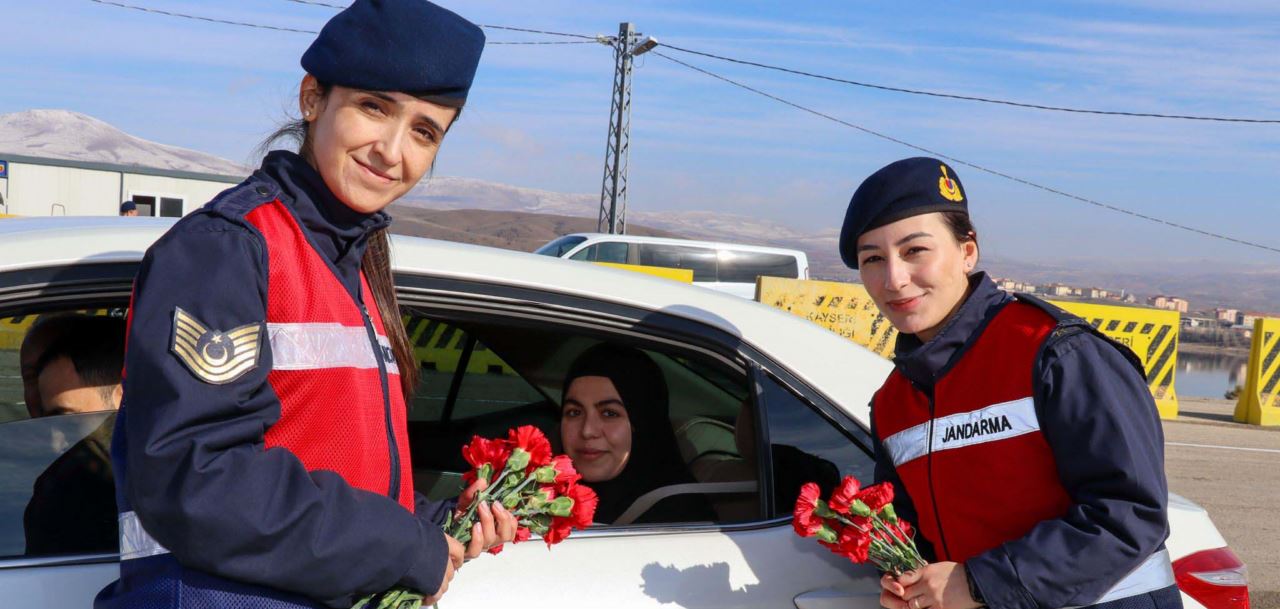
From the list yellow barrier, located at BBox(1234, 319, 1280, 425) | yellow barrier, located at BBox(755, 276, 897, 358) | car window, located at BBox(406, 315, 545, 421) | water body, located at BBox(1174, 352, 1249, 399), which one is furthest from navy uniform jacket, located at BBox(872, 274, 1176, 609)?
water body, located at BBox(1174, 352, 1249, 399)

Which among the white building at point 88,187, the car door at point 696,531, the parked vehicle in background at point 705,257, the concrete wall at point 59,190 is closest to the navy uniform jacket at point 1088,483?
the car door at point 696,531

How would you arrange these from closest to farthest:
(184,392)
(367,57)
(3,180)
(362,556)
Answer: (184,392)
(362,556)
(367,57)
(3,180)

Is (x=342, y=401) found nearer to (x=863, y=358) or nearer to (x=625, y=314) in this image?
(x=625, y=314)

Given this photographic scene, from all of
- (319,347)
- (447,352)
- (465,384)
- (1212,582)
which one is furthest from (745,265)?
(319,347)

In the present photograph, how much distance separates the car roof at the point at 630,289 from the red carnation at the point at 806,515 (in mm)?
370

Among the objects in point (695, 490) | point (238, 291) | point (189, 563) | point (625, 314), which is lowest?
point (695, 490)

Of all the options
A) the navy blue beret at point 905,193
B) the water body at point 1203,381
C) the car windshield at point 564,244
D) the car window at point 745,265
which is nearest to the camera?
the navy blue beret at point 905,193

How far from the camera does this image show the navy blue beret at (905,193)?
1986mm

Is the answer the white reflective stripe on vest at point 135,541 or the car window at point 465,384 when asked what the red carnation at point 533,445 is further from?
the car window at point 465,384

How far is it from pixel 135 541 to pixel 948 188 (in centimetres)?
146

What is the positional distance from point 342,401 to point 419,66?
0.46m

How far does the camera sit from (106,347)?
7.10 ft

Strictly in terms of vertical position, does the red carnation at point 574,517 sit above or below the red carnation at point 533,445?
below

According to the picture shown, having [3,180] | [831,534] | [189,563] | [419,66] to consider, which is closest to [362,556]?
[189,563]
